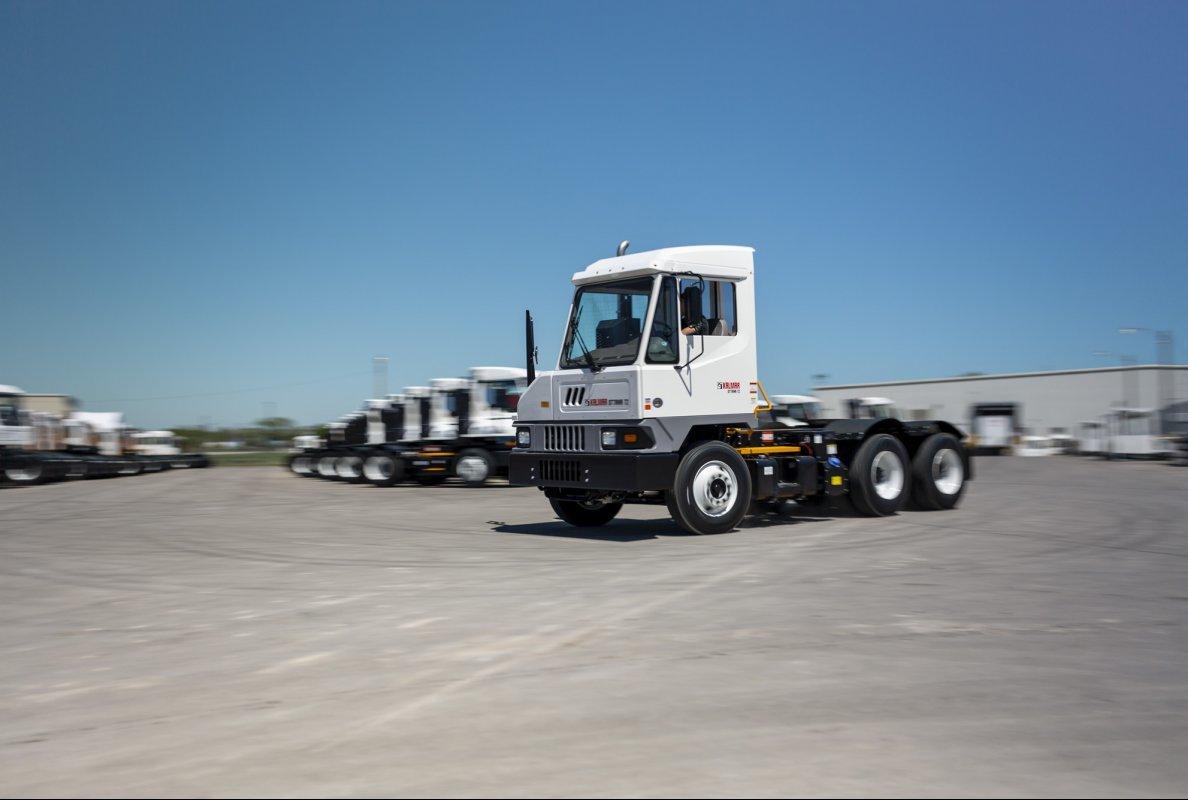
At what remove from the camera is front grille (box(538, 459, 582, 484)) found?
11.9m

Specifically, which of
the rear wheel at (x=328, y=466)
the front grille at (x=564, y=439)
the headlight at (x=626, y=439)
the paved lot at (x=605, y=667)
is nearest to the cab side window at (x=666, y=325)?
the headlight at (x=626, y=439)

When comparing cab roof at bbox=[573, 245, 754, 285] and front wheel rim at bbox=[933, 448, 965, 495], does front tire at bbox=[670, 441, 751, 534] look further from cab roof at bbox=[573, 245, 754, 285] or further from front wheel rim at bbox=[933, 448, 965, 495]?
front wheel rim at bbox=[933, 448, 965, 495]

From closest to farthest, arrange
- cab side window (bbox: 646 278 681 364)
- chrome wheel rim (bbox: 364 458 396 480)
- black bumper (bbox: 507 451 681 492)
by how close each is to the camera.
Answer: black bumper (bbox: 507 451 681 492), cab side window (bbox: 646 278 681 364), chrome wheel rim (bbox: 364 458 396 480)

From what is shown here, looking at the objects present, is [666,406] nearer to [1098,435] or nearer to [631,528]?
[631,528]

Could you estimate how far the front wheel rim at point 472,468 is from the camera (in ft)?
79.2

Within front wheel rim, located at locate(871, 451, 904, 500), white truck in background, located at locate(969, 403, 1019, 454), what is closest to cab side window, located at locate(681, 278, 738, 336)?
front wheel rim, located at locate(871, 451, 904, 500)

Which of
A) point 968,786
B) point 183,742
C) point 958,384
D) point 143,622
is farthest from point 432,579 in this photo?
point 958,384

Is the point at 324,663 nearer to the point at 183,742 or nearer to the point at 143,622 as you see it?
the point at 183,742

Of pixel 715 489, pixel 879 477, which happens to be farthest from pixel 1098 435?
pixel 715 489

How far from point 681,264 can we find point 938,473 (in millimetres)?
5579

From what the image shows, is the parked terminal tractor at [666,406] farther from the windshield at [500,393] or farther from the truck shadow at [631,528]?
the windshield at [500,393]

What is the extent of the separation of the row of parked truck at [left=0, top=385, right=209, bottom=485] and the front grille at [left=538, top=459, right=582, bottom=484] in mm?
22989

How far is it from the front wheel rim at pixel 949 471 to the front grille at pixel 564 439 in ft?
19.0

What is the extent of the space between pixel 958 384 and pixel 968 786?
54.4 metres
